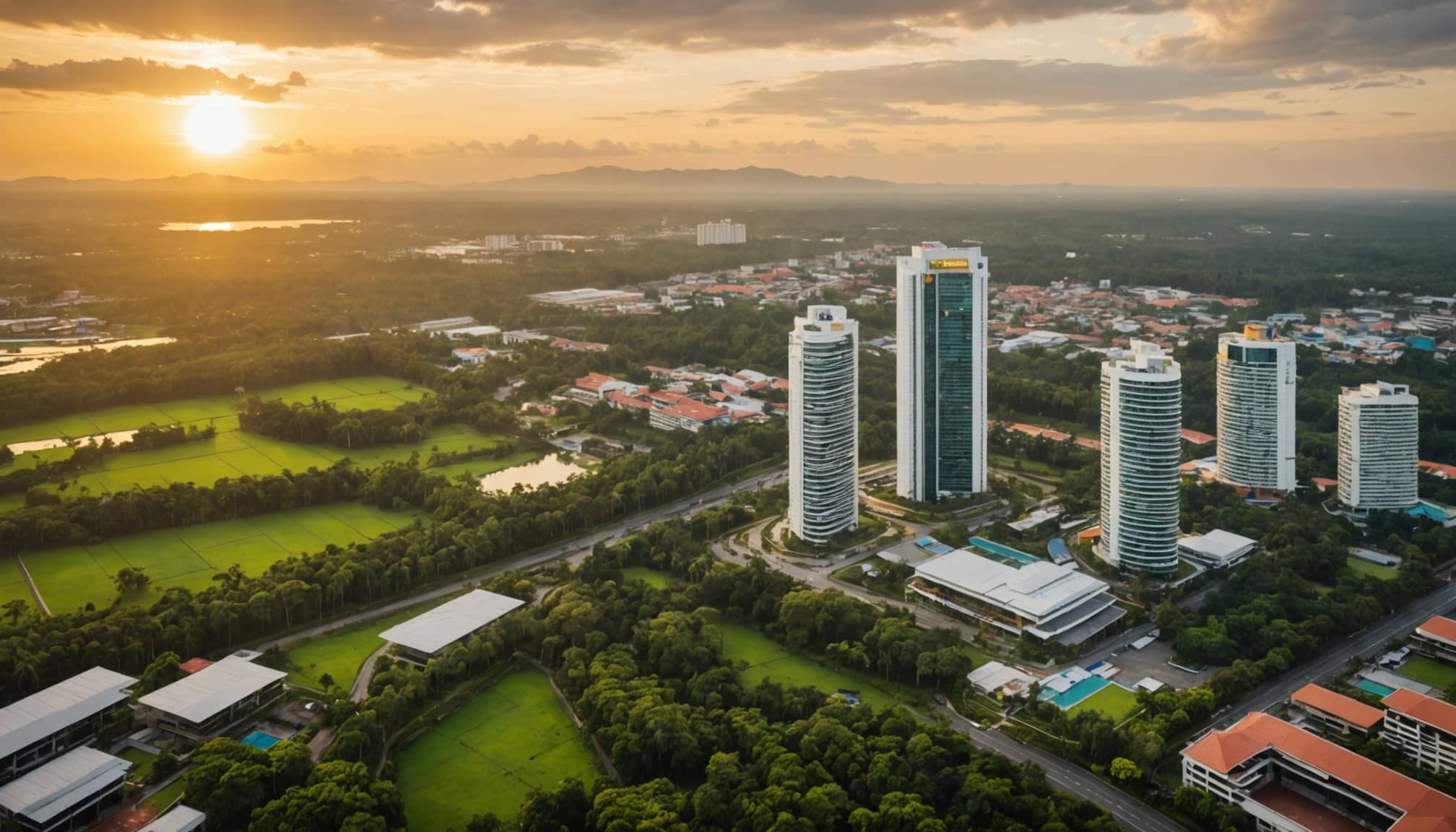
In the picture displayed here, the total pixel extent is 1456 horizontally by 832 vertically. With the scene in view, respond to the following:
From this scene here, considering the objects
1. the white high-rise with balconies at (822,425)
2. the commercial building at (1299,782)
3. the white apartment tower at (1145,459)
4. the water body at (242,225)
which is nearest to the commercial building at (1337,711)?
the commercial building at (1299,782)

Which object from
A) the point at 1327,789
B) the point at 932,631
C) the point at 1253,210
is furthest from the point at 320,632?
the point at 1253,210

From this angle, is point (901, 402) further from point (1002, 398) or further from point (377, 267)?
point (377, 267)

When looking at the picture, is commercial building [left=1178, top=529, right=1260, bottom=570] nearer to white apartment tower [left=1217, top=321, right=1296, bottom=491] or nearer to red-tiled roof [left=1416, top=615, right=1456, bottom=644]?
white apartment tower [left=1217, top=321, right=1296, bottom=491]

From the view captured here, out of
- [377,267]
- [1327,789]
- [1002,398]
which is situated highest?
[377,267]

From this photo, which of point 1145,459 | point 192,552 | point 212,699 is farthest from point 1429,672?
→ point 192,552

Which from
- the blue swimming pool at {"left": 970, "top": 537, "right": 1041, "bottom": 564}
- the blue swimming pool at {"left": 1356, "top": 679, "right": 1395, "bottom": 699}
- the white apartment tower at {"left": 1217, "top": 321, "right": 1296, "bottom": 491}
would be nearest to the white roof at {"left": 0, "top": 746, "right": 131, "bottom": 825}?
the blue swimming pool at {"left": 970, "top": 537, "right": 1041, "bottom": 564}
